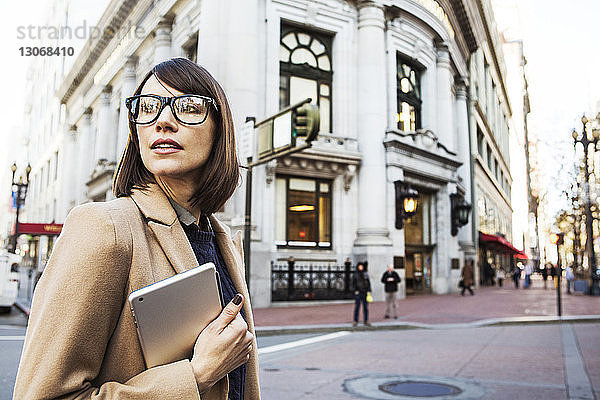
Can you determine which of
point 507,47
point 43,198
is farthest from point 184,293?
point 507,47

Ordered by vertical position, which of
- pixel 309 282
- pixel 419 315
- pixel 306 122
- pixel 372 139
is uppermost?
pixel 372 139

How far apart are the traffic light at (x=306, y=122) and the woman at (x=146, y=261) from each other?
918 cm

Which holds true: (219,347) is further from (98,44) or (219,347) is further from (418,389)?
(98,44)

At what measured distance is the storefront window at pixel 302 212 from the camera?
20.4 meters

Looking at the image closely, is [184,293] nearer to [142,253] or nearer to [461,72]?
[142,253]

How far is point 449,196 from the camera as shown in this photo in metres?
27.0

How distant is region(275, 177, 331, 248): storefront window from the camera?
66.9ft

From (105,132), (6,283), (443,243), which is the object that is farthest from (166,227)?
(105,132)

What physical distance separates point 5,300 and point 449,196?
Result: 2093cm

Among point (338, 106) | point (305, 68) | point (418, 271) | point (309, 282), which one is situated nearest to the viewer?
point (309, 282)

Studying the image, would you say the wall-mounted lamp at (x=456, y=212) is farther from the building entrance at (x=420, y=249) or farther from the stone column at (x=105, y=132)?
the stone column at (x=105, y=132)

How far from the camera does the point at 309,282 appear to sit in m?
19.0

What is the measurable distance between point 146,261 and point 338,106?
21225mm

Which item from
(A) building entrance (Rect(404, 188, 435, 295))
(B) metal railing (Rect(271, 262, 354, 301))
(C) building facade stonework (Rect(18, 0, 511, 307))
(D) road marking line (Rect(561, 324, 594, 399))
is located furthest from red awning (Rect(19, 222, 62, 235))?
(D) road marking line (Rect(561, 324, 594, 399))
